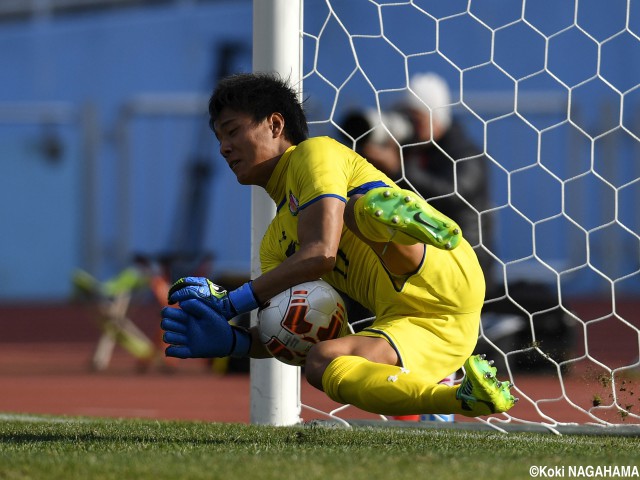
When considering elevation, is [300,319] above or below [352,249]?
below

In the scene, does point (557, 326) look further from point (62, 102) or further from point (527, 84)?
point (62, 102)

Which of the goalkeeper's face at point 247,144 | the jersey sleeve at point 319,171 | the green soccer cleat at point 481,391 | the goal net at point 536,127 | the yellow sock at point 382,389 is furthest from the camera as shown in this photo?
the goal net at point 536,127

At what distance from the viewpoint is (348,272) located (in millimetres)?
4102

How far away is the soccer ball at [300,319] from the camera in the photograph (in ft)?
12.6

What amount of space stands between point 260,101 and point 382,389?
3.95 ft

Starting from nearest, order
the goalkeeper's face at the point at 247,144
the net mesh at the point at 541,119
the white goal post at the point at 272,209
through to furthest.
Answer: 1. the goalkeeper's face at the point at 247,144
2. the white goal post at the point at 272,209
3. the net mesh at the point at 541,119

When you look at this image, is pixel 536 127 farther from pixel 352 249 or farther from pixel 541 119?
pixel 352 249

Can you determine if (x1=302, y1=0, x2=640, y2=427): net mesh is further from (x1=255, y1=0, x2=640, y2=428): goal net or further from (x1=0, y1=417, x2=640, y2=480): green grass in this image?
(x1=0, y1=417, x2=640, y2=480): green grass

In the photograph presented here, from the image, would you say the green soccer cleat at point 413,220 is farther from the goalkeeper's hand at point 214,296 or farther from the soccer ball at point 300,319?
the goalkeeper's hand at point 214,296

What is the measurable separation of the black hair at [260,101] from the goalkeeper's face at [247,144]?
3 cm

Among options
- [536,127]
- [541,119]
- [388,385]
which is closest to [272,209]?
[388,385]

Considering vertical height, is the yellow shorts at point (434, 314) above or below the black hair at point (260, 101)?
below

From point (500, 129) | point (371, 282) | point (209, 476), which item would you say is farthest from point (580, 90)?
point (209, 476)

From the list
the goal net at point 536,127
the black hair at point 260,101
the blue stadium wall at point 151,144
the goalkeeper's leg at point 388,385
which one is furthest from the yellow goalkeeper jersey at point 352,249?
the blue stadium wall at point 151,144
